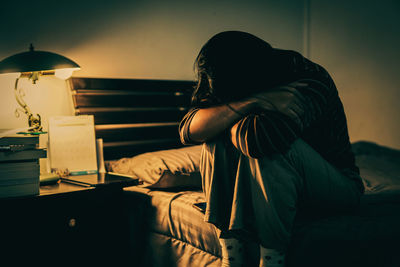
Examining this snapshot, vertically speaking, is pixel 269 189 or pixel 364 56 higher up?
pixel 364 56

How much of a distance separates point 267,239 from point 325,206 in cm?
24

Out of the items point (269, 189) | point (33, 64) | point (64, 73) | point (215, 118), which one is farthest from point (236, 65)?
point (64, 73)

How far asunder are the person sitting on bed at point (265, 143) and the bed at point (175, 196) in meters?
0.09

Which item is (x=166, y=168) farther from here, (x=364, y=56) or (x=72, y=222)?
(x=364, y=56)

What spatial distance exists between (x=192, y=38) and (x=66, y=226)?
1488 millimetres

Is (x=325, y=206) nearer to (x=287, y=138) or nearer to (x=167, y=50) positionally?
(x=287, y=138)

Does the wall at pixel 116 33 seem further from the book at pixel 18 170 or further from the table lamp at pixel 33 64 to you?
the book at pixel 18 170

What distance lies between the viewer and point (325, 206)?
0.97 metres

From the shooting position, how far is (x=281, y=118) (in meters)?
0.85

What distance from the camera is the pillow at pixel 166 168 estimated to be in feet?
4.87

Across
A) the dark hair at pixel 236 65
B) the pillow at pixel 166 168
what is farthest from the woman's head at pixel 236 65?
the pillow at pixel 166 168

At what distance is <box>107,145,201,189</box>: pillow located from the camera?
1.49m

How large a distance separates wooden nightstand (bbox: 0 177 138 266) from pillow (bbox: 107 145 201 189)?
7.9 inches

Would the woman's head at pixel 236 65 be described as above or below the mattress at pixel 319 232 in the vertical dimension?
above
